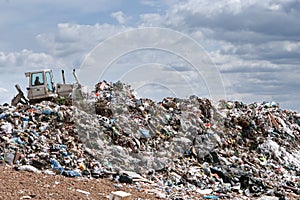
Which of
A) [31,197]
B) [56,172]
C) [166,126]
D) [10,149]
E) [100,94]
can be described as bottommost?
[31,197]

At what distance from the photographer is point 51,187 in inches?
294

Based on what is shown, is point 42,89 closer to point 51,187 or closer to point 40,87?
point 40,87

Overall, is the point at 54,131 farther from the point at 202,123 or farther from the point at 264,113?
the point at 264,113

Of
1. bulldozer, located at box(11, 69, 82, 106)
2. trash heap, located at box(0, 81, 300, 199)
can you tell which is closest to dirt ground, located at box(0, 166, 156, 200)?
trash heap, located at box(0, 81, 300, 199)

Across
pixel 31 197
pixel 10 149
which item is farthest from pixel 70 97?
pixel 31 197

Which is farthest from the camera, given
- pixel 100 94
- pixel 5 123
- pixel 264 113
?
pixel 264 113

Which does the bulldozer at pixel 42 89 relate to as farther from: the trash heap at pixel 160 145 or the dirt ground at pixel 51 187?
the dirt ground at pixel 51 187

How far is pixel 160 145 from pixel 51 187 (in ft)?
12.2

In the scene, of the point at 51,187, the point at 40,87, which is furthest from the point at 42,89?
the point at 51,187

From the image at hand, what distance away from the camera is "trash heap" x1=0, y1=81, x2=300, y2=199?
9.01 m

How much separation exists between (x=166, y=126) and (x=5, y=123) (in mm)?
3798

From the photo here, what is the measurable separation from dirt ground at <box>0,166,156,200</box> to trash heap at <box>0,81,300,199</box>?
333 millimetres

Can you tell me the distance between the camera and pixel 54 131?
9.95 metres

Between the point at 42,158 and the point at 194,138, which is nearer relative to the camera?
the point at 42,158
